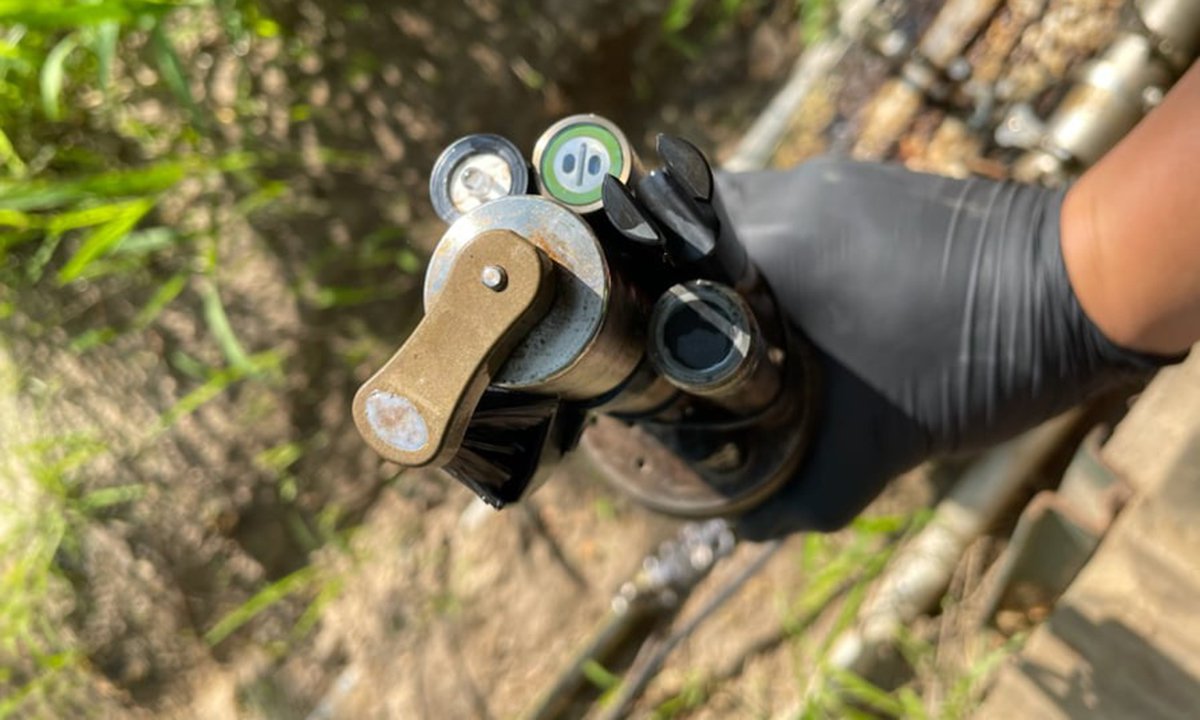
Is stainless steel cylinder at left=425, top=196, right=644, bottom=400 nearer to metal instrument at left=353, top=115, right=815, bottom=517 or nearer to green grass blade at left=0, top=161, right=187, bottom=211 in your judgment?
metal instrument at left=353, top=115, right=815, bottom=517

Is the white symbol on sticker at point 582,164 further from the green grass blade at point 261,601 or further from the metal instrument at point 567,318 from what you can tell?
the green grass blade at point 261,601

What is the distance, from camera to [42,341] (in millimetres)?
1420

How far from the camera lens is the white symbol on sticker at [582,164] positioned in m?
0.67

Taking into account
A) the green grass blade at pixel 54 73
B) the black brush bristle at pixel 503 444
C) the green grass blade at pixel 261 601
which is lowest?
the green grass blade at pixel 261 601

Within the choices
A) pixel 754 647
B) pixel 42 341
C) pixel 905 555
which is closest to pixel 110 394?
pixel 42 341

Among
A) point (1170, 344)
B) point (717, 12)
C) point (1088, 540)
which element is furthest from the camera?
point (717, 12)

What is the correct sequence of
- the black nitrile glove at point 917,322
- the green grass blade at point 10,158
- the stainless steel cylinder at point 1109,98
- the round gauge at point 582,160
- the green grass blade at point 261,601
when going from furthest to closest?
the green grass blade at point 261,601 → the green grass blade at point 10,158 → the stainless steel cylinder at point 1109,98 → the black nitrile glove at point 917,322 → the round gauge at point 582,160

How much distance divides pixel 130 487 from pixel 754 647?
3.19 feet

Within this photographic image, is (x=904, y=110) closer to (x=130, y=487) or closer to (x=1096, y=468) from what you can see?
(x=1096, y=468)

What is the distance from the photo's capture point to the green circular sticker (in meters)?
0.67

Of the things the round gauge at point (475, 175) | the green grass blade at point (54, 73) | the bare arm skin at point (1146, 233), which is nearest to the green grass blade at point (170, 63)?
the green grass blade at point (54, 73)

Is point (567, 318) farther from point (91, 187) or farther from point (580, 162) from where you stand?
point (91, 187)

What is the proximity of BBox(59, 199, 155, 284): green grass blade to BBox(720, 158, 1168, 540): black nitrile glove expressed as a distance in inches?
33.5

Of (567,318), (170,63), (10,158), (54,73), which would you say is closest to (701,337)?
(567,318)
